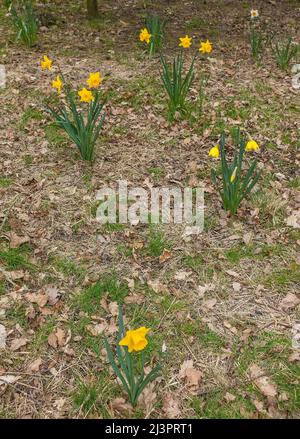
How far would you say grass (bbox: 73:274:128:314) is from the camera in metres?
2.80

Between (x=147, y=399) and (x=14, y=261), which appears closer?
(x=147, y=399)

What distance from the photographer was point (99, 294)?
2861mm

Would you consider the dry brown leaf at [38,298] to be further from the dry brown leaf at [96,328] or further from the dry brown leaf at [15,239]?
the dry brown leaf at [15,239]

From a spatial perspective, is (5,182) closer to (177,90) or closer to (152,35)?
(177,90)

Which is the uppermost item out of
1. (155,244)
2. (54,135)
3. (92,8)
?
(92,8)

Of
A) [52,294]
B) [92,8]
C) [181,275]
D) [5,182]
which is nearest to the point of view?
[52,294]

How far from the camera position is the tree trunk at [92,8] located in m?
6.42

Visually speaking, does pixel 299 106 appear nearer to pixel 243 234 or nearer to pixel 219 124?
pixel 219 124

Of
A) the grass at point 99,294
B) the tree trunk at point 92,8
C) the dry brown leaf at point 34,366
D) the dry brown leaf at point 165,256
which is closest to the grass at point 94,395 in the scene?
the dry brown leaf at point 34,366

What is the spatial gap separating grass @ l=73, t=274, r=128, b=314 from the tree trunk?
16.5 feet

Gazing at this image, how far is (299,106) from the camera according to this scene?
15.6 ft

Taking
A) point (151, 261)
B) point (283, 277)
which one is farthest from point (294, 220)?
point (151, 261)

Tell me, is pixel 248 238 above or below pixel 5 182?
below

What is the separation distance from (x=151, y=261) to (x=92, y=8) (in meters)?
4.92
